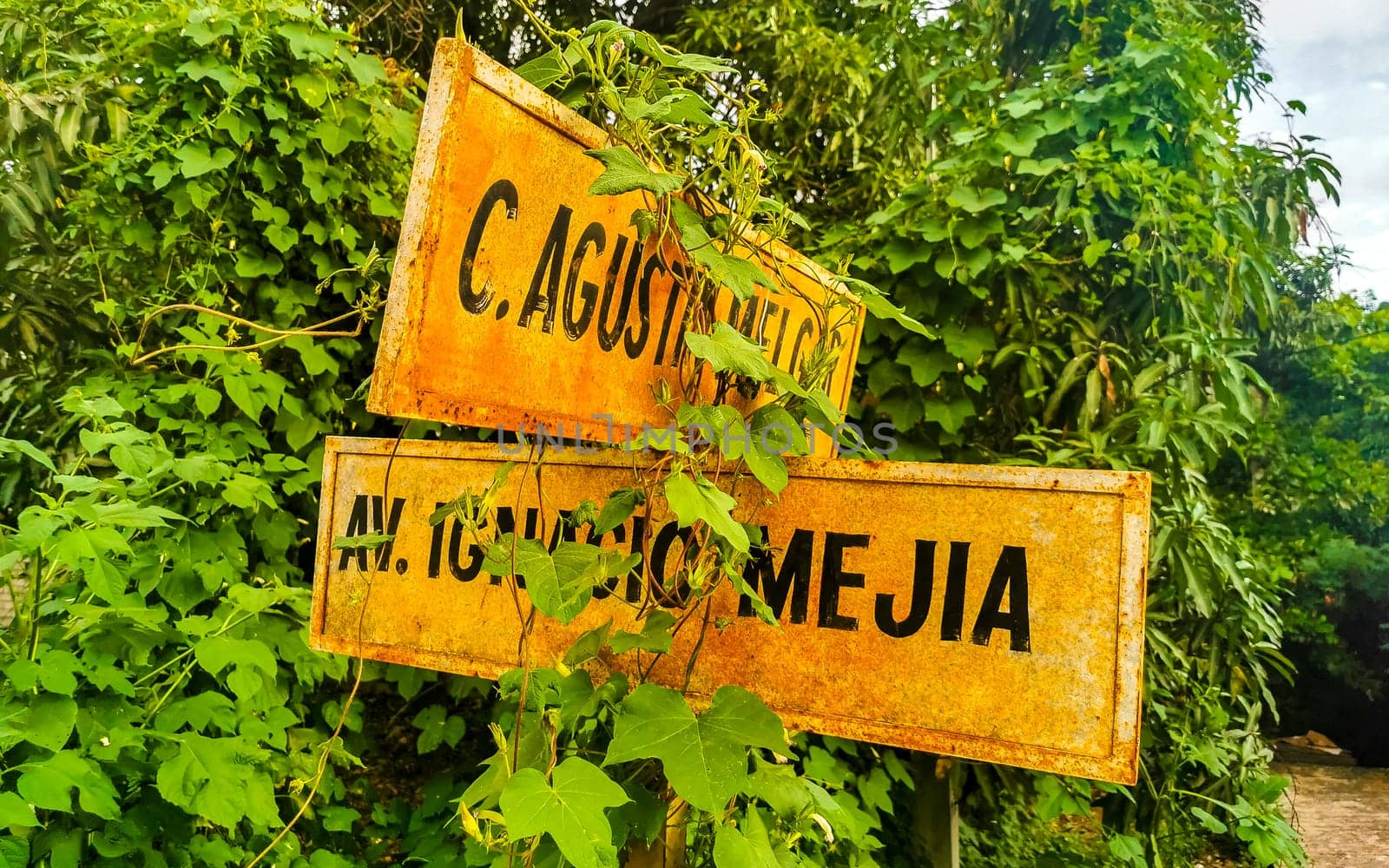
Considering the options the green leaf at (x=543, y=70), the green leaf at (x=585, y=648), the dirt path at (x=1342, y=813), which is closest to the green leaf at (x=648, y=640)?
the green leaf at (x=585, y=648)

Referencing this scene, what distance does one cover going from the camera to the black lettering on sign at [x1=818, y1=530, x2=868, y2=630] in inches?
28.7

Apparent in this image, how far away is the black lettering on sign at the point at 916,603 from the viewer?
0.70 meters

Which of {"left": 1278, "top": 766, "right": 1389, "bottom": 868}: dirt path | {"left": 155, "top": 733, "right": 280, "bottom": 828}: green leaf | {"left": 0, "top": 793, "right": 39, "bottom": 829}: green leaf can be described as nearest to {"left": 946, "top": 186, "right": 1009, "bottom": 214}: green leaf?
{"left": 155, "top": 733, "right": 280, "bottom": 828}: green leaf

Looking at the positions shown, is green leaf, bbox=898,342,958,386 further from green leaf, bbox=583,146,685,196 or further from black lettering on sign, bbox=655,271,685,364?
green leaf, bbox=583,146,685,196

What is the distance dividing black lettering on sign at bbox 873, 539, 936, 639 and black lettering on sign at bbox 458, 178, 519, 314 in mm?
428

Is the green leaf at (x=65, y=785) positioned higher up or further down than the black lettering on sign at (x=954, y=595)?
further down

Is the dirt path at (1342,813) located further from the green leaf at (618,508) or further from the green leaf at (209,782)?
the green leaf at (209,782)

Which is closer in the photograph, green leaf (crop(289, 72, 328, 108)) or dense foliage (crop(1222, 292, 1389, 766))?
green leaf (crop(289, 72, 328, 108))

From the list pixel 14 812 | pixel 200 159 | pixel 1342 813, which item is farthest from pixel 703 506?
pixel 1342 813

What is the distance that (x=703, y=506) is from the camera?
594mm

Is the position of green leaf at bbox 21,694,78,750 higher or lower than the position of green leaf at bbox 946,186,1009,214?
lower

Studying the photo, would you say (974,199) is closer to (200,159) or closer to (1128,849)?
(1128,849)

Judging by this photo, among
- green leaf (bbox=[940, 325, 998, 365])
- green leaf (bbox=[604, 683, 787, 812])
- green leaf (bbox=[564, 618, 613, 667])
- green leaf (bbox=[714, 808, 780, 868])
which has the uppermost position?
green leaf (bbox=[940, 325, 998, 365])

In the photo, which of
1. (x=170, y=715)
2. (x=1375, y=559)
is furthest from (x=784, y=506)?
(x=1375, y=559)
